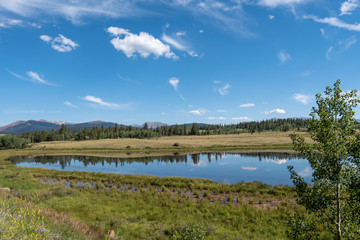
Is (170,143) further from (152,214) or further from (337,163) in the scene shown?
(337,163)

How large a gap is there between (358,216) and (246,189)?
20339 millimetres

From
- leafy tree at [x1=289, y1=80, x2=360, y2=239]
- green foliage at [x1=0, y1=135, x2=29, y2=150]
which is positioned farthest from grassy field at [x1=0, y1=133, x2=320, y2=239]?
green foliage at [x1=0, y1=135, x2=29, y2=150]

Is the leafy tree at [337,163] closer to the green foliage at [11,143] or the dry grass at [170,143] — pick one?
the dry grass at [170,143]

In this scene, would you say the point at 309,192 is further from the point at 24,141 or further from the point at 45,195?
the point at 24,141

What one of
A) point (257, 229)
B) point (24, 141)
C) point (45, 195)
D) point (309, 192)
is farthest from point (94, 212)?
point (24, 141)

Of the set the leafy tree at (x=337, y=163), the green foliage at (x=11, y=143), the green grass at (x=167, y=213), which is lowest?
the green foliage at (x=11, y=143)

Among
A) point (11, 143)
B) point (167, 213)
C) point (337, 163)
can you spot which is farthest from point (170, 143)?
point (337, 163)

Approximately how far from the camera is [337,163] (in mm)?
Result: 6715

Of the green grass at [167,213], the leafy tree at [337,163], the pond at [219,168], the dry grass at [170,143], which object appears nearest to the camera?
the leafy tree at [337,163]

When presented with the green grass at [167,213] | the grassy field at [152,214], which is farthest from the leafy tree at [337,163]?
the green grass at [167,213]

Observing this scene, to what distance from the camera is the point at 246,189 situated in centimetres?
2584

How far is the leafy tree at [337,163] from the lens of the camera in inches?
256

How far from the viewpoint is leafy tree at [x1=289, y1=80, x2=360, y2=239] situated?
6504mm

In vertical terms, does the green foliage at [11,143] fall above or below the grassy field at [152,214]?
below
